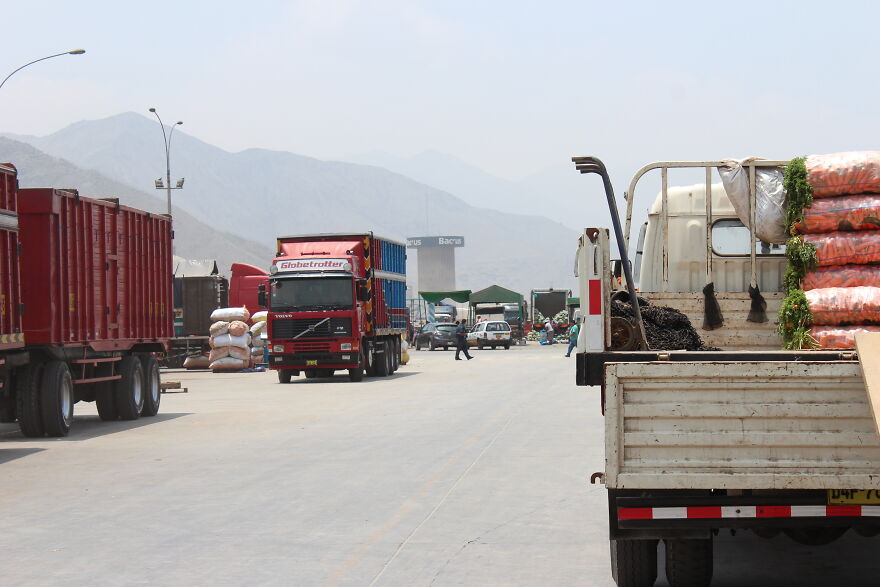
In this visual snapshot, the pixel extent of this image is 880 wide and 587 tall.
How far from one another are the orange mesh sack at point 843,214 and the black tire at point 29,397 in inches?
461

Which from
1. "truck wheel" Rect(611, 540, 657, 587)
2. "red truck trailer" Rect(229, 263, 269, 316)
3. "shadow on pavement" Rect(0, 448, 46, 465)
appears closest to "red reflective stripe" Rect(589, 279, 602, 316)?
"truck wheel" Rect(611, 540, 657, 587)

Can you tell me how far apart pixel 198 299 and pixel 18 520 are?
33.5 meters

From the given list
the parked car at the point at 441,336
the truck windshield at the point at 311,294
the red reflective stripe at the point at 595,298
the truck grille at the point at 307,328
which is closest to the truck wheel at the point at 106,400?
the truck grille at the point at 307,328

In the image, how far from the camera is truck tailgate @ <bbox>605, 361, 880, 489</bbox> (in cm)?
593

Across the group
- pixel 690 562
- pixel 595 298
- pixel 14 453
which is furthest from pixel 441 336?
pixel 690 562

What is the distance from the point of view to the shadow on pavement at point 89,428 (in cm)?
1712

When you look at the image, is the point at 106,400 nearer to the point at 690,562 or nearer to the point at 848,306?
the point at 848,306

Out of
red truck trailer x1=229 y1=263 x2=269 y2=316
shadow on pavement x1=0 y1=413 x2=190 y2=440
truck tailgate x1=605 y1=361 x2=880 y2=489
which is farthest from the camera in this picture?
red truck trailer x1=229 y1=263 x2=269 y2=316

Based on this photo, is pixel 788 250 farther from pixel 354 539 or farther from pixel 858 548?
pixel 354 539

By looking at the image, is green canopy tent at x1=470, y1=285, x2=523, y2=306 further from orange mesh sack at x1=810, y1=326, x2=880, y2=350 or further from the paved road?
orange mesh sack at x1=810, y1=326, x2=880, y2=350

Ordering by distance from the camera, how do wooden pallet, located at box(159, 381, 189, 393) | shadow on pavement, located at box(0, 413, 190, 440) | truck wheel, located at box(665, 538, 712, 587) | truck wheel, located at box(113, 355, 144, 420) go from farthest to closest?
wooden pallet, located at box(159, 381, 189, 393)
truck wheel, located at box(113, 355, 144, 420)
shadow on pavement, located at box(0, 413, 190, 440)
truck wheel, located at box(665, 538, 712, 587)

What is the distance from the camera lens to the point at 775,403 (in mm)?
5988

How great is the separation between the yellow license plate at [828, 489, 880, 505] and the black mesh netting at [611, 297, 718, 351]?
258 centimetres

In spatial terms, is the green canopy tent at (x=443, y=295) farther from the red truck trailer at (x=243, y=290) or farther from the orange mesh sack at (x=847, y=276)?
the orange mesh sack at (x=847, y=276)
